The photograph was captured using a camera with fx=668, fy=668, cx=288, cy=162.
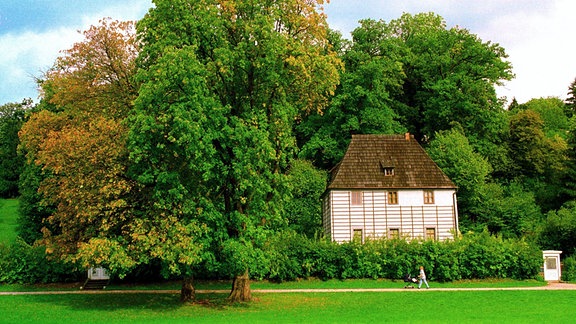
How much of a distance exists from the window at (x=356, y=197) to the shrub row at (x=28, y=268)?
20.0 m

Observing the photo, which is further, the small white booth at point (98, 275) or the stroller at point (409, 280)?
the small white booth at point (98, 275)

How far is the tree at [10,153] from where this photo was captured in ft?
269

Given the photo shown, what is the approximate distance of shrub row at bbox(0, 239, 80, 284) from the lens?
1578 inches

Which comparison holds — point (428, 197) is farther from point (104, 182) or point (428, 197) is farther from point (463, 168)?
point (104, 182)

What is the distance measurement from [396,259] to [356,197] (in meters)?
8.65

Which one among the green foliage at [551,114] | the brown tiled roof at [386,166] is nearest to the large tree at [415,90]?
the brown tiled roof at [386,166]

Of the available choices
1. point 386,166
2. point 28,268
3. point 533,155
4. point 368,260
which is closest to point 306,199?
point 386,166

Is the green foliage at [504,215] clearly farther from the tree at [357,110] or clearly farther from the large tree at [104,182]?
the large tree at [104,182]

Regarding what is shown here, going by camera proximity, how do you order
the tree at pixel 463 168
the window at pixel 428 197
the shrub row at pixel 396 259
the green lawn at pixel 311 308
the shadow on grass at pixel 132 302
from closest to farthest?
the green lawn at pixel 311 308 → the shadow on grass at pixel 132 302 → the shrub row at pixel 396 259 → the window at pixel 428 197 → the tree at pixel 463 168

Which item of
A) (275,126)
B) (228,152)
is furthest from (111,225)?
(275,126)

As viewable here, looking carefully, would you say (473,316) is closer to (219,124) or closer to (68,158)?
(219,124)

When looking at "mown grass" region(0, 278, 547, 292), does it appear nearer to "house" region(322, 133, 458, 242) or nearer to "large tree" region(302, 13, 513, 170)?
"house" region(322, 133, 458, 242)

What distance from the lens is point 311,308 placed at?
29.5 m

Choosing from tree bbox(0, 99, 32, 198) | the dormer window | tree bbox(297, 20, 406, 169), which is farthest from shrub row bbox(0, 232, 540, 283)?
tree bbox(0, 99, 32, 198)
